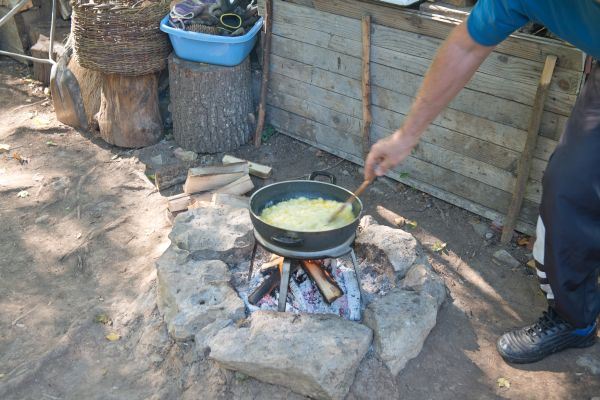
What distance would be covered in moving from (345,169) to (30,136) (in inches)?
117

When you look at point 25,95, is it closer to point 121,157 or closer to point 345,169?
point 121,157

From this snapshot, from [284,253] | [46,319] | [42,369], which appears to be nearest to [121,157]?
[46,319]

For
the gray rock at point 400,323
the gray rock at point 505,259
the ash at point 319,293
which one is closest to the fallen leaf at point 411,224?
the gray rock at point 505,259

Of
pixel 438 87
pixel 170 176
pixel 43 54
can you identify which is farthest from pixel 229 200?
pixel 43 54

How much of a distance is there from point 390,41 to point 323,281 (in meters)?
1.95

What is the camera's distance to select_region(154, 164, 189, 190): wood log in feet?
15.5

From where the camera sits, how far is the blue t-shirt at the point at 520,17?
8.08 ft

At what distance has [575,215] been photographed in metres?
2.75

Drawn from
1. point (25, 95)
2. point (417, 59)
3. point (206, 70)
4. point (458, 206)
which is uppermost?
point (417, 59)

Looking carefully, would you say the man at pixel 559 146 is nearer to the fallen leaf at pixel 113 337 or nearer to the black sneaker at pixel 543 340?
the black sneaker at pixel 543 340

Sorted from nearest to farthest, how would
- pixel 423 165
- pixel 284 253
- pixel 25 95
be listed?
pixel 284 253
pixel 423 165
pixel 25 95

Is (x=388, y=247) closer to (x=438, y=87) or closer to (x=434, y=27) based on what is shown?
(x=438, y=87)

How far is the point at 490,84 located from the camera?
3840 mm

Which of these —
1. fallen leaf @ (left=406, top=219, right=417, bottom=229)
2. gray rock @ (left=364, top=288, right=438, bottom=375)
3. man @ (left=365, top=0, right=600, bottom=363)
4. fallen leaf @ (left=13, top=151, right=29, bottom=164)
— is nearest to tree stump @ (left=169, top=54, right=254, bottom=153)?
fallen leaf @ (left=13, top=151, right=29, bottom=164)
